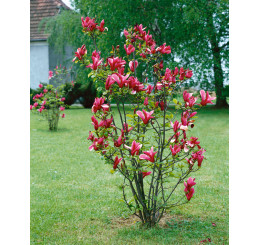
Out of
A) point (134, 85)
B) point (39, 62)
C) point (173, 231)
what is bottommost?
point (173, 231)

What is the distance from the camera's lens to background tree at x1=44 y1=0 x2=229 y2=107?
13.0 metres

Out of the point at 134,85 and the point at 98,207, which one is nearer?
the point at 134,85

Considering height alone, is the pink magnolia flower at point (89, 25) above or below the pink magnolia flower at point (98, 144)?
above

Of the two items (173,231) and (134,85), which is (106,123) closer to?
(134,85)

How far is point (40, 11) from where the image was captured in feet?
63.6

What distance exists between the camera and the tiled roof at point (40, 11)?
747 inches

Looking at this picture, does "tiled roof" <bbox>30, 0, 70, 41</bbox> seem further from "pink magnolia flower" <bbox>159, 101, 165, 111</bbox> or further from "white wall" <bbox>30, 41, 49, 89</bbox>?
"pink magnolia flower" <bbox>159, 101, 165, 111</bbox>

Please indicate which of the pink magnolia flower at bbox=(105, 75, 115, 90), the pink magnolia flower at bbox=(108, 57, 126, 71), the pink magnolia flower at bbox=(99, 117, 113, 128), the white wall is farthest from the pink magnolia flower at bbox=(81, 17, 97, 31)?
the white wall

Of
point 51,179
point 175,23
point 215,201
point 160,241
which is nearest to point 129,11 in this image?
point 175,23

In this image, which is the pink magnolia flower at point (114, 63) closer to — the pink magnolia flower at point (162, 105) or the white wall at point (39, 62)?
the pink magnolia flower at point (162, 105)

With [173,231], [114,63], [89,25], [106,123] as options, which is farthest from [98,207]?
[89,25]

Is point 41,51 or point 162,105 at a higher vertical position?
point 41,51

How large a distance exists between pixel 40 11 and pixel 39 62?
2826mm

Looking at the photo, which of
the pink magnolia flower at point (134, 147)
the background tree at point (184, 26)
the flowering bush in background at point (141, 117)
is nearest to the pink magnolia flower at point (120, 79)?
the flowering bush in background at point (141, 117)
